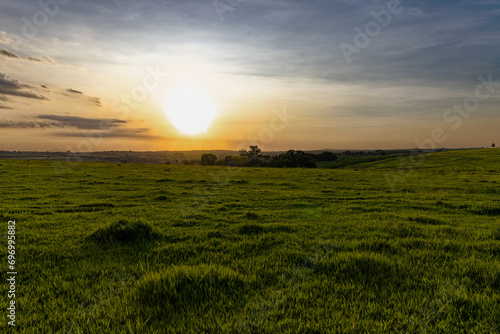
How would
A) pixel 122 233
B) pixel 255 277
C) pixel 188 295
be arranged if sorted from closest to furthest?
pixel 188 295 < pixel 255 277 < pixel 122 233

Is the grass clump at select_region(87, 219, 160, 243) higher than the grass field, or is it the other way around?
the grass clump at select_region(87, 219, 160, 243)

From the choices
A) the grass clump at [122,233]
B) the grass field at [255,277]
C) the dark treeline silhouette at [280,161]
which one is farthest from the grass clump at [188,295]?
the dark treeline silhouette at [280,161]

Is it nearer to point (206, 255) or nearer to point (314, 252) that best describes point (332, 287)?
point (314, 252)

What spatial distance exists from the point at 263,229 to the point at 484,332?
6113 millimetres

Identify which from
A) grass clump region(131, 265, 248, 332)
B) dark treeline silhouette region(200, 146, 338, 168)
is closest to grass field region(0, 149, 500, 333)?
grass clump region(131, 265, 248, 332)

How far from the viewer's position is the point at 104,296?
4691 millimetres

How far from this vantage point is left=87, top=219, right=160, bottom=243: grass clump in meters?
7.69

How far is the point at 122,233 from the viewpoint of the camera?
7.80 m

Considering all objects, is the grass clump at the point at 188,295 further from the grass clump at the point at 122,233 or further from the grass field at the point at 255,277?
the grass clump at the point at 122,233

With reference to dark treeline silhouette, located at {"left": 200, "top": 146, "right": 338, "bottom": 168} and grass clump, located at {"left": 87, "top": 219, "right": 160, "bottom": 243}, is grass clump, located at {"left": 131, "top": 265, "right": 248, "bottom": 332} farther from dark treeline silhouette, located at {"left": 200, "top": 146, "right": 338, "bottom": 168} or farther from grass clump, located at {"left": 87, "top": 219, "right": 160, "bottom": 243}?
dark treeline silhouette, located at {"left": 200, "top": 146, "right": 338, "bottom": 168}

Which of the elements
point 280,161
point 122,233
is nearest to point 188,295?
point 122,233

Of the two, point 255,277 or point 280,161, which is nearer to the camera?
point 255,277

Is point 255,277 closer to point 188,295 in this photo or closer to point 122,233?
point 188,295

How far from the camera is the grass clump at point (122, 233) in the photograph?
7691 mm
